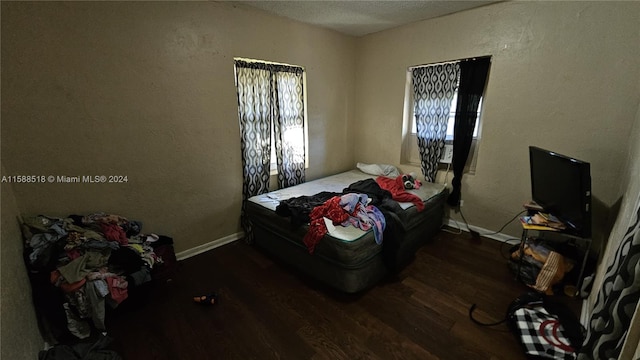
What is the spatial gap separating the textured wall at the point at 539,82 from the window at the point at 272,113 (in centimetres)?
143

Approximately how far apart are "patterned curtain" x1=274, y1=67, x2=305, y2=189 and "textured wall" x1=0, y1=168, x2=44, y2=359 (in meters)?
2.12

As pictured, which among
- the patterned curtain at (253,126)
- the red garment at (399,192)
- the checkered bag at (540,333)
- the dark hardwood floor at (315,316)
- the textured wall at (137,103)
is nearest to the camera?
the checkered bag at (540,333)

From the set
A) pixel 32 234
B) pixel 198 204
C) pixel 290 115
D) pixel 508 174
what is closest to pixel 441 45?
pixel 508 174

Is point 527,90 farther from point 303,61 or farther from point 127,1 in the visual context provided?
point 127,1

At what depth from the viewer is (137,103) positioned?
209 centimetres

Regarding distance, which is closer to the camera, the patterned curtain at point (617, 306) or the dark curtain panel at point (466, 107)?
the patterned curtain at point (617, 306)

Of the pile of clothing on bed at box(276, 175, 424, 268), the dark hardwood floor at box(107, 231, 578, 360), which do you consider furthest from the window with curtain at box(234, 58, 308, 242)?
the dark hardwood floor at box(107, 231, 578, 360)

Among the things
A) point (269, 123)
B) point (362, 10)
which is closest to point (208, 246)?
point (269, 123)

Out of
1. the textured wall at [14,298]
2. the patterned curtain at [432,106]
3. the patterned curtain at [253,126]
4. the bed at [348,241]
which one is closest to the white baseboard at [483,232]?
the bed at [348,241]

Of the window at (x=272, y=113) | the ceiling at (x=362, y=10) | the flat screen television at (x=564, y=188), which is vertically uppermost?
the ceiling at (x=362, y=10)

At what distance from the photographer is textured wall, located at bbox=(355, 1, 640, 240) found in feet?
6.65

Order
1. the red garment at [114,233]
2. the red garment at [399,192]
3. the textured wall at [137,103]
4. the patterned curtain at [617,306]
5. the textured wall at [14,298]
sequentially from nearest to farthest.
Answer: the patterned curtain at [617,306], the textured wall at [14,298], the textured wall at [137,103], the red garment at [114,233], the red garment at [399,192]

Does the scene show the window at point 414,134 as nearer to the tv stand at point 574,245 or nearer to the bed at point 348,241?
the bed at point 348,241

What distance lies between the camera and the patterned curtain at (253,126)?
8.79ft
